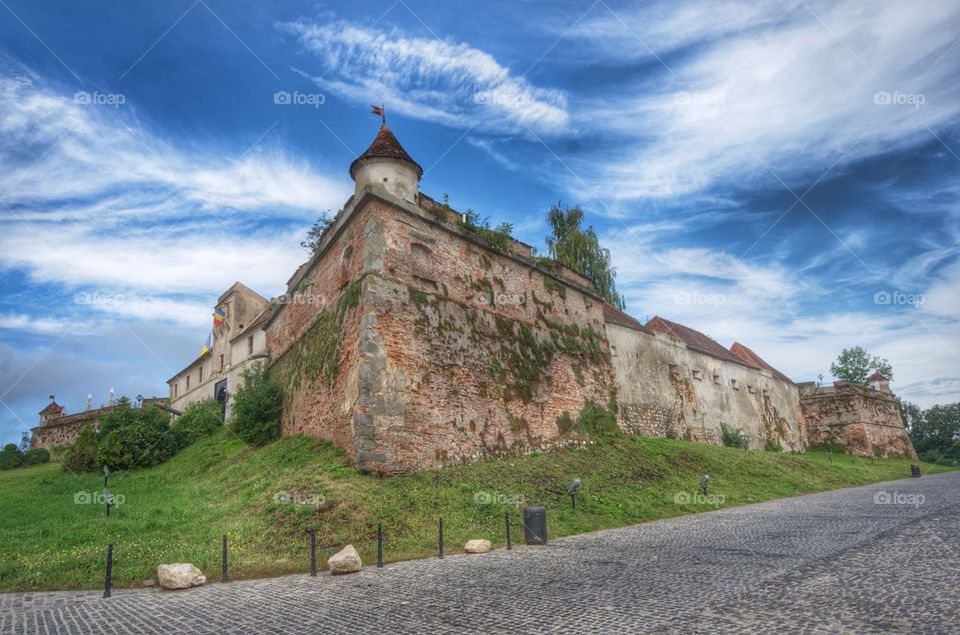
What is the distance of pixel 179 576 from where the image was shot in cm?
776

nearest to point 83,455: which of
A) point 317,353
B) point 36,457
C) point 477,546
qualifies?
point 317,353

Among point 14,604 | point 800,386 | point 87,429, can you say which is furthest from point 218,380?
point 800,386

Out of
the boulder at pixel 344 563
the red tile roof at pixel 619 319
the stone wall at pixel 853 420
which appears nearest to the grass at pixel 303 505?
the boulder at pixel 344 563

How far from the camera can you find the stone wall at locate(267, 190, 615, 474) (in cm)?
1408

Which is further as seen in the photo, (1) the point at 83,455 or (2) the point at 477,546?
(1) the point at 83,455

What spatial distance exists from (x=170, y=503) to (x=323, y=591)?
8704 mm

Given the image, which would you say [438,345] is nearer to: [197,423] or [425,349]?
[425,349]

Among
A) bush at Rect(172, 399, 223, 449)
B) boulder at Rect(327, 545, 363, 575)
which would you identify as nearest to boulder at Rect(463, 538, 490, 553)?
boulder at Rect(327, 545, 363, 575)

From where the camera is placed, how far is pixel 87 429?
2334 centimetres

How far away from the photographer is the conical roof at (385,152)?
56.4 feet

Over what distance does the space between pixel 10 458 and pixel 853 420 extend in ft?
181

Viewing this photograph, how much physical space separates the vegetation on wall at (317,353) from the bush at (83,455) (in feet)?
26.8

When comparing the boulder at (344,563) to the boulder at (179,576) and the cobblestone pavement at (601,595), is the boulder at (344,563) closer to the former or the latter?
the cobblestone pavement at (601,595)

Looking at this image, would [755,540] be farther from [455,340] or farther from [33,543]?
[33,543]
